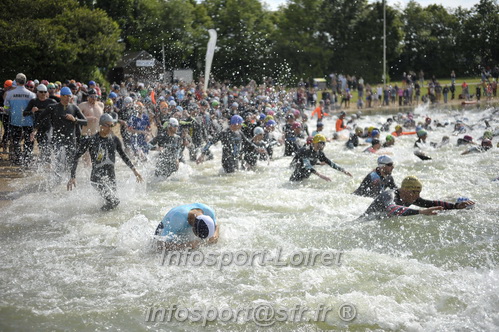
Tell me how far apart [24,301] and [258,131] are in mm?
7830

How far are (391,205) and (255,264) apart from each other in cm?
201

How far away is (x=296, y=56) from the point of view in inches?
1916

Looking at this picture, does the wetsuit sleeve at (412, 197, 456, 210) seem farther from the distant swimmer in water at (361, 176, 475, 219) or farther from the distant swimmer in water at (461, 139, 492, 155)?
the distant swimmer in water at (461, 139, 492, 155)

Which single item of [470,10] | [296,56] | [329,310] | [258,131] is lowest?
[329,310]

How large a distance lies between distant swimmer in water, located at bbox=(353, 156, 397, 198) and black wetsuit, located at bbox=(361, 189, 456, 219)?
0.71 metres

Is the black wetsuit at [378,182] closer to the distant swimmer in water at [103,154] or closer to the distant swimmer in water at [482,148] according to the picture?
the distant swimmer in water at [103,154]

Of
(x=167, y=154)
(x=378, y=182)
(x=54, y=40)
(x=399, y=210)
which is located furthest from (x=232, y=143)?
(x=54, y=40)

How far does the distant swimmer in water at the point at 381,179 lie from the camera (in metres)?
8.54

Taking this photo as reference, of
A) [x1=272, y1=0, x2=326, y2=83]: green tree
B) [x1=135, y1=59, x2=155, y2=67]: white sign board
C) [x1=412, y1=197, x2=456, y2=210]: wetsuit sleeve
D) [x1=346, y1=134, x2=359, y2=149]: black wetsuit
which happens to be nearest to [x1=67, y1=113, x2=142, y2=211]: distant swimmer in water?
[x1=412, y1=197, x2=456, y2=210]: wetsuit sleeve

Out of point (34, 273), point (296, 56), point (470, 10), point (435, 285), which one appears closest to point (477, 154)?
point (435, 285)

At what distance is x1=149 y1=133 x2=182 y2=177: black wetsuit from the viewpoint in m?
11.7

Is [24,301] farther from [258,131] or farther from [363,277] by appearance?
[258,131]

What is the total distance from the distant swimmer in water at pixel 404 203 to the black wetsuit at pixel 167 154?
16.6 ft

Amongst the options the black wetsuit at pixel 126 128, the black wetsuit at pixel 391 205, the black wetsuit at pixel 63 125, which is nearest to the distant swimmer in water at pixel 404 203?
the black wetsuit at pixel 391 205
